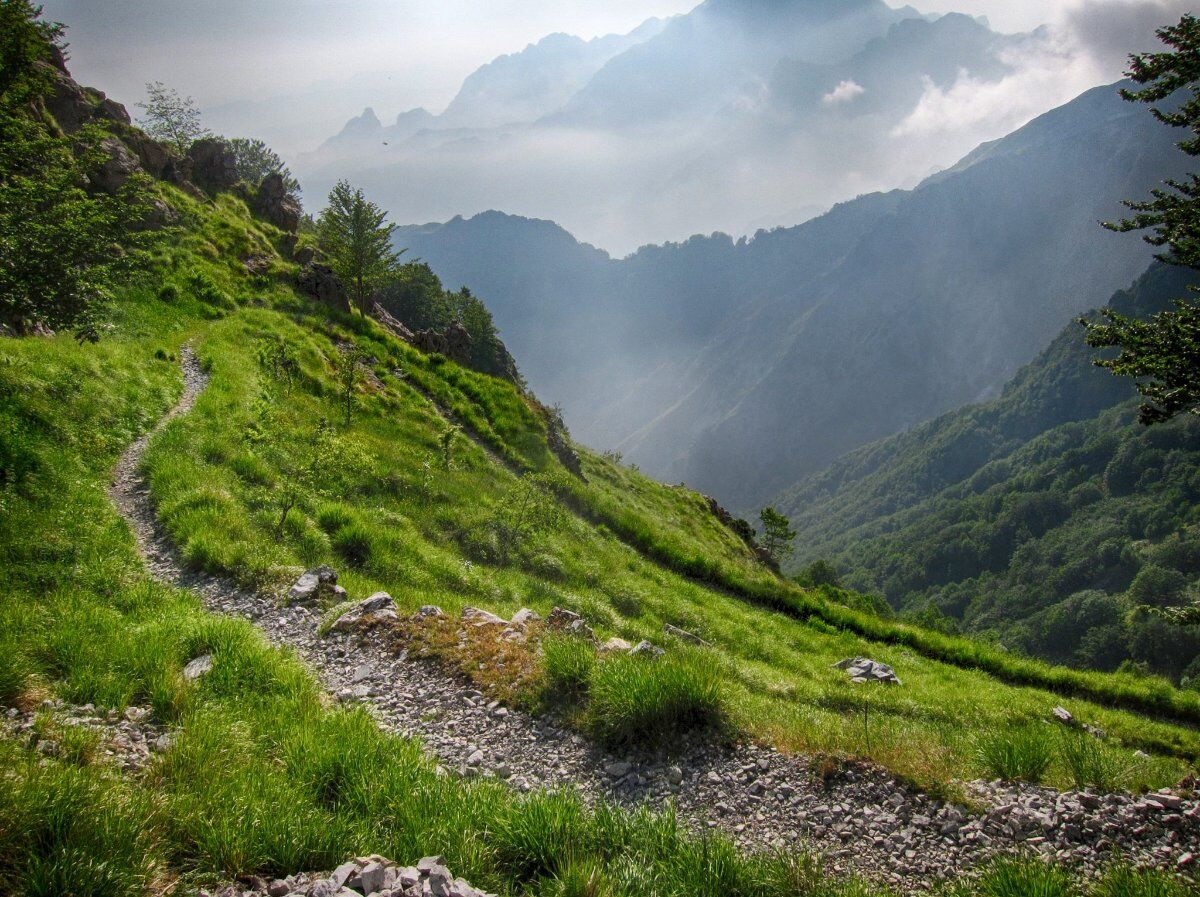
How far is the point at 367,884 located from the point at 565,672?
15.1 ft

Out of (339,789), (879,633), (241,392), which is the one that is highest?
(241,392)

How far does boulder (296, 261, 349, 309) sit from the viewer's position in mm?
40656

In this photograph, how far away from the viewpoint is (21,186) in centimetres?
1487

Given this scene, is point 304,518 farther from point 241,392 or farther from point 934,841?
point 934,841

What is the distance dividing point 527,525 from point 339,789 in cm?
1333

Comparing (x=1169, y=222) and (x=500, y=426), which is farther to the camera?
(x=500, y=426)

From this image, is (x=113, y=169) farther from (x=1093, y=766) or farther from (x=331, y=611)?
(x=1093, y=766)

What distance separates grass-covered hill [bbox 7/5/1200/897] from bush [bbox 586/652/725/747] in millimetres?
40

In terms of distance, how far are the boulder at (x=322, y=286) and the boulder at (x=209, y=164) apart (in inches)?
832

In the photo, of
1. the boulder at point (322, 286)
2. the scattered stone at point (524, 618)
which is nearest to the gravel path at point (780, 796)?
A: the scattered stone at point (524, 618)

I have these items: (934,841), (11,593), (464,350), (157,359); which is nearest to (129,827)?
(11,593)

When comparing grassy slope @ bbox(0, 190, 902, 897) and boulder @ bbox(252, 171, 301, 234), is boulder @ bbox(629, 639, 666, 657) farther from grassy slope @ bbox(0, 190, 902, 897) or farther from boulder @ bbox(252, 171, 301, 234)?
boulder @ bbox(252, 171, 301, 234)

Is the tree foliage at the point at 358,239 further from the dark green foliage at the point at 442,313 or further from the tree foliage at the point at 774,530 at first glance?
the tree foliage at the point at 774,530

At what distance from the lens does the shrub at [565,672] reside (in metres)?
8.87
